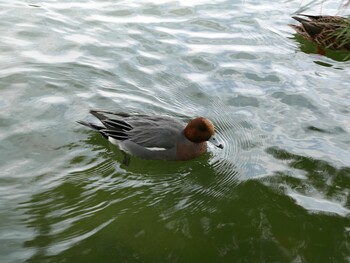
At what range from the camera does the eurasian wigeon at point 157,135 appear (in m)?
5.69

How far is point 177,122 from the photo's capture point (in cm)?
591

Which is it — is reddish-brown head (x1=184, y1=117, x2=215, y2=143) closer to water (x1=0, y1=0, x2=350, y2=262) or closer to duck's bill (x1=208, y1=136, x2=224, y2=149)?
duck's bill (x1=208, y1=136, x2=224, y2=149)

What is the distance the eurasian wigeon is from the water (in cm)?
14

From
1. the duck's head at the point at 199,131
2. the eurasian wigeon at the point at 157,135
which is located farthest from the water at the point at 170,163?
the duck's head at the point at 199,131

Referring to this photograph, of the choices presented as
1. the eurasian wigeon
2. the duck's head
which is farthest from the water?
the duck's head

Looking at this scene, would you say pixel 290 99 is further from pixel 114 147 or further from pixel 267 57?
pixel 114 147

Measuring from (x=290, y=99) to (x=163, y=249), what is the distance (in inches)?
134

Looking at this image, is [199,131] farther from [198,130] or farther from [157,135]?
[157,135]

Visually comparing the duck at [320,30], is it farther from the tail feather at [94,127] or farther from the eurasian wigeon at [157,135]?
the tail feather at [94,127]

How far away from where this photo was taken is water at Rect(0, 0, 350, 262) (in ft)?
14.6

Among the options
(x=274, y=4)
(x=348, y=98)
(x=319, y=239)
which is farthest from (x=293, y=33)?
(x=319, y=239)

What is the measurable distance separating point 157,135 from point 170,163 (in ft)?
1.18

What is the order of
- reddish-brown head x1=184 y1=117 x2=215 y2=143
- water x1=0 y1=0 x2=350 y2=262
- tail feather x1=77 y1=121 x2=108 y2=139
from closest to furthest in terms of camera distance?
water x1=0 y1=0 x2=350 y2=262
reddish-brown head x1=184 y1=117 x2=215 y2=143
tail feather x1=77 y1=121 x2=108 y2=139

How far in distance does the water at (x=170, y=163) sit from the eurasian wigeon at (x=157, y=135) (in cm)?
14
